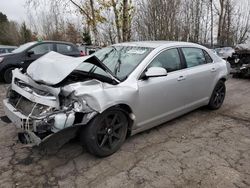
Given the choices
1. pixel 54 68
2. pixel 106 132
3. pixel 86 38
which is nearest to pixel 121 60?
pixel 54 68

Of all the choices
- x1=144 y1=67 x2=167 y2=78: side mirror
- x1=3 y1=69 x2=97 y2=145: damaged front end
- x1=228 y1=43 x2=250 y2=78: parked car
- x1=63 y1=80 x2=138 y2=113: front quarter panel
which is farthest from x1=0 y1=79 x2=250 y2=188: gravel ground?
x1=228 y1=43 x2=250 y2=78: parked car

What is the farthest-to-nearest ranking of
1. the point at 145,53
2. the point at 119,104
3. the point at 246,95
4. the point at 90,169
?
1. the point at 246,95
2. the point at 145,53
3. the point at 119,104
4. the point at 90,169

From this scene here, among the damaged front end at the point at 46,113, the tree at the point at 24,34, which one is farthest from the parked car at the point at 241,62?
the tree at the point at 24,34

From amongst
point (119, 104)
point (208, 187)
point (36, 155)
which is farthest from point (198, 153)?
point (36, 155)

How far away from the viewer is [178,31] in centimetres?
2025

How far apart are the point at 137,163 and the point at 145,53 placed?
5.46 ft

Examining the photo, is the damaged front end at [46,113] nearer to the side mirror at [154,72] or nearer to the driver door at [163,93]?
the driver door at [163,93]

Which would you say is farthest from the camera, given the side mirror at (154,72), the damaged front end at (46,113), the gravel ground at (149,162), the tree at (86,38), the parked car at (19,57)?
the tree at (86,38)

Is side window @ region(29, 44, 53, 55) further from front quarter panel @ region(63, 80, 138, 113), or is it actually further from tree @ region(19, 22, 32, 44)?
tree @ region(19, 22, 32, 44)

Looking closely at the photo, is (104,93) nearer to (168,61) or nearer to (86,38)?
(168,61)

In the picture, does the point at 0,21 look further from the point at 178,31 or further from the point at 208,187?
the point at 208,187

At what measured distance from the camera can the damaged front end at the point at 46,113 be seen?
261 centimetres

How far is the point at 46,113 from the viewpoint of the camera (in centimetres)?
269

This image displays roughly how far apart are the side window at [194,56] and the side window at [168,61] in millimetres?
265
